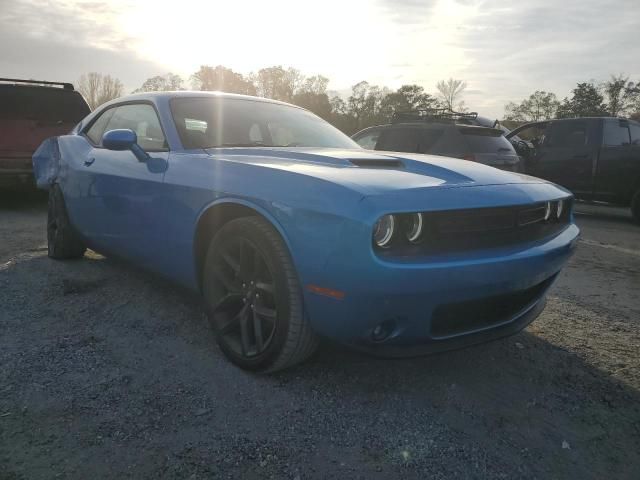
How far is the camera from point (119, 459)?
1.82 metres

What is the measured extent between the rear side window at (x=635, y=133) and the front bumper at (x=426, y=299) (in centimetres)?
721

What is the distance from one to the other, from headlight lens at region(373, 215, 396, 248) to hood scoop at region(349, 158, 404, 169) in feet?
1.79

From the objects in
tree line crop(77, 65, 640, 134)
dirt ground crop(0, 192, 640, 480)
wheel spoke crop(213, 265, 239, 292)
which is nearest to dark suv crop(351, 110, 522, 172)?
dirt ground crop(0, 192, 640, 480)

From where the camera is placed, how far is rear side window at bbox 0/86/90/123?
7223 mm

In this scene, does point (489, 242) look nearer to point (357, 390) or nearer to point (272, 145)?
point (357, 390)

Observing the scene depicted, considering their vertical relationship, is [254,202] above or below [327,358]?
above

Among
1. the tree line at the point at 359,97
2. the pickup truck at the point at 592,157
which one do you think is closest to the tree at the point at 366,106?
the tree line at the point at 359,97

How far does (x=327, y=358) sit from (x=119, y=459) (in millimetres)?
1163

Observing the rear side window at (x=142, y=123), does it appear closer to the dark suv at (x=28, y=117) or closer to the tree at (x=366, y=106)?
the dark suv at (x=28, y=117)

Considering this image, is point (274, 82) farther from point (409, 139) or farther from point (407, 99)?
point (409, 139)

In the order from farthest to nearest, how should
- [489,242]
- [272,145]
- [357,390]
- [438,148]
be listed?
[438,148] → [272,145] → [357,390] → [489,242]

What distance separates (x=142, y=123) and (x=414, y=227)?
2244mm

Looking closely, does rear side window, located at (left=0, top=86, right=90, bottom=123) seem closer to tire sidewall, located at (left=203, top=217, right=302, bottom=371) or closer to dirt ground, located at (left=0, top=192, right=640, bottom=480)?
dirt ground, located at (left=0, top=192, right=640, bottom=480)

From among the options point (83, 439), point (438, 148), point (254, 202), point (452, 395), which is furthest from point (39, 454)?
point (438, 148)
